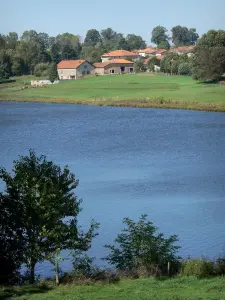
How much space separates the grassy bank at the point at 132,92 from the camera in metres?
61.9

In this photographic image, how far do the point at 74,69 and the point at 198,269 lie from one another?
86.1 m

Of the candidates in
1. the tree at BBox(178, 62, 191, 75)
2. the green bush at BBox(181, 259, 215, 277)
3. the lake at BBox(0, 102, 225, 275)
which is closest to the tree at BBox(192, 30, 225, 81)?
the tree at BBox(178, 62, 191, 75)

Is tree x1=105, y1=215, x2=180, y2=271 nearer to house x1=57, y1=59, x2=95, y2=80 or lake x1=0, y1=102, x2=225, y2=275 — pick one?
lake x1=0, y1=102, x2=225, y2=275

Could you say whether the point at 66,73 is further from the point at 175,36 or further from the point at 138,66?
the point at 175,36

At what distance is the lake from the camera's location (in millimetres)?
21594

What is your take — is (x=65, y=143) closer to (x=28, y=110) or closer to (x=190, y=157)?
(x=190, y=157)

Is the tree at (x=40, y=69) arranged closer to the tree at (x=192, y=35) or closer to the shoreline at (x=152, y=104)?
the shoreline at (x=152, y=104)

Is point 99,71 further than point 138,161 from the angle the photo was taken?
Yes

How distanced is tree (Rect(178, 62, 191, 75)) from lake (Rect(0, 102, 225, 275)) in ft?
82.5

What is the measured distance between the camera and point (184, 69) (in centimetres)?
8569

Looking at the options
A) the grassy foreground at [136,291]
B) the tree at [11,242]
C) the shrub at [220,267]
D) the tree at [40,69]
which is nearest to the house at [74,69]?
the tree at [40,69]

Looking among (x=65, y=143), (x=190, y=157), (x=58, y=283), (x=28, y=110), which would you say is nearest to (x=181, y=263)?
(x=58, y=283)

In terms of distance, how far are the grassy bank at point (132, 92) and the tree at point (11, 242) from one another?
145 ft

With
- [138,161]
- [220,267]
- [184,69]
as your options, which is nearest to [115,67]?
[184,69]
